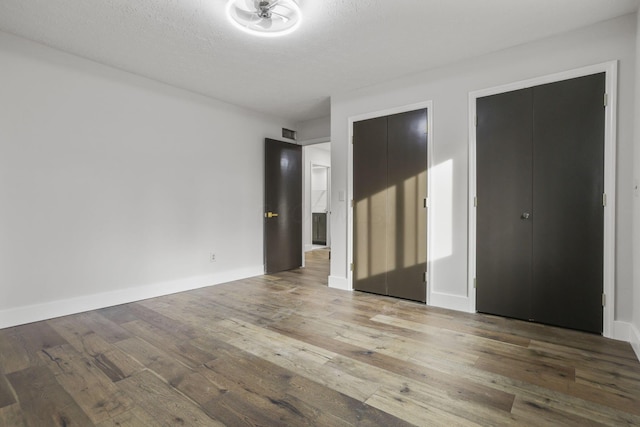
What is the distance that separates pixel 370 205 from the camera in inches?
157

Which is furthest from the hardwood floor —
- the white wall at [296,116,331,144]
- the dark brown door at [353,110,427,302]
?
the white wall at [296,116,331,144]

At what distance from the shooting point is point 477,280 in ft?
10.6

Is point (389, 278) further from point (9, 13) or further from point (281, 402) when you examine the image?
point (9, 13)

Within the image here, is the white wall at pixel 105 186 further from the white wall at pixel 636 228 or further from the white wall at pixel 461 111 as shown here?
the white wall at pixel 636 228

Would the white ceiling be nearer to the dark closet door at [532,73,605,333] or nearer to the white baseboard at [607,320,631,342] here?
the dark closet door at [532,73,605,333]

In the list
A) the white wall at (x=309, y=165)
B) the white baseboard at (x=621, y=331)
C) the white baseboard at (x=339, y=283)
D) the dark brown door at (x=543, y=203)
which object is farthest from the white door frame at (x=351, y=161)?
the white wall at (x=309, y=165)

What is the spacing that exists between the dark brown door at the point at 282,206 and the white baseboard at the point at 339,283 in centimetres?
132

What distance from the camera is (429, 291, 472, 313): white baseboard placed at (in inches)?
129

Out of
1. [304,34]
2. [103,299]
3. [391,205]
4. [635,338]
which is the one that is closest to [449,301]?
[391,205]

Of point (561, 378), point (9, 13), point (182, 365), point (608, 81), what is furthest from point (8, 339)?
point (608, 81)

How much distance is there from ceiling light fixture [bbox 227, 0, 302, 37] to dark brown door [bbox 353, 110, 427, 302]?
1.70 meters

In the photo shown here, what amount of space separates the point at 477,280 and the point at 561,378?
4.30 feet

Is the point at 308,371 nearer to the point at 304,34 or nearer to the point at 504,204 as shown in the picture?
the point at 504,204

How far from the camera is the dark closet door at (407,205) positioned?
357 cm
